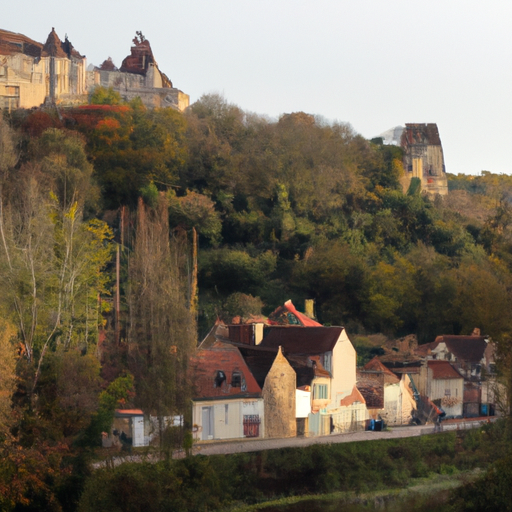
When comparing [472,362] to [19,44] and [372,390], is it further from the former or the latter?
[19,44]

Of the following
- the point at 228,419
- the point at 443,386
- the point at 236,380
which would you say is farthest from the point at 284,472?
the point at 443,386

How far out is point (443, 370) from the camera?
44.7 metres

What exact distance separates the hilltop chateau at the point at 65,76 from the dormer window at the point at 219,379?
937 inches

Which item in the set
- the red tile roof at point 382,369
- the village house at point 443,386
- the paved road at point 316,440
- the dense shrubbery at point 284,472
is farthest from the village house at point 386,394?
the dense shrubbery at point 284,472

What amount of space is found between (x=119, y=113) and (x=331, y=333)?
18.5m

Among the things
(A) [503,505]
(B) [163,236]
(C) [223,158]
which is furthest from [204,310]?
(A) [503,505]

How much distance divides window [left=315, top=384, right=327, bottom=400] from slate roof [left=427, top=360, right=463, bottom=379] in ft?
21.1

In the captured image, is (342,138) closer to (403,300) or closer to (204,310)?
(403,300)

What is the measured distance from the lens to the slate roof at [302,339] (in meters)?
40.9

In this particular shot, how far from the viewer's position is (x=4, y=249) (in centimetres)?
3838

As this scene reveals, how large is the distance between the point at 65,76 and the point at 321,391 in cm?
2721

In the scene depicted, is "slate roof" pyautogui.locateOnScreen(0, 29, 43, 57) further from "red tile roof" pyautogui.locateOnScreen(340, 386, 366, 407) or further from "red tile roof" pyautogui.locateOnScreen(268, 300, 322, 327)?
"red tile roof" pyautogui.locateOnScreen(340, 386, 366, 407)

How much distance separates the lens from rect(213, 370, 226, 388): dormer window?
38125 millimetres

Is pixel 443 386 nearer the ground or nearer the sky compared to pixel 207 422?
nearer the sky
